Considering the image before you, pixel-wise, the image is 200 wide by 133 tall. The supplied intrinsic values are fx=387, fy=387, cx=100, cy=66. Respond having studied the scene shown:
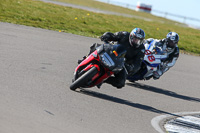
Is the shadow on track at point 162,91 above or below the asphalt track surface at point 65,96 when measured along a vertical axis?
below

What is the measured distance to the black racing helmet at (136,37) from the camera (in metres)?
8.22

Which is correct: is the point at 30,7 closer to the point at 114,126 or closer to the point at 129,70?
the point at 129,70

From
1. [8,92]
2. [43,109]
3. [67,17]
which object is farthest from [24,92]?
[67,17]

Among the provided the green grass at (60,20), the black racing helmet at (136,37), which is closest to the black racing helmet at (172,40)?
the black racing helmet at (136,37)

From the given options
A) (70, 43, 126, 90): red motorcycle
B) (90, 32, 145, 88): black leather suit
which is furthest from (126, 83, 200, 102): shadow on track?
(70, 43, 126, 90): red motorcycle

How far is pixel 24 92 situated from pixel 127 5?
48137mm

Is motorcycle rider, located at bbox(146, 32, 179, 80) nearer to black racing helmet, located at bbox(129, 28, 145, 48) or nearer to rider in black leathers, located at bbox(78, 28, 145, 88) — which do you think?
rider in black leathers, located at bbox(78, 28, 145, 88)

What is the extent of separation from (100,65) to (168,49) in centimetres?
368

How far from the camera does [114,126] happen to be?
19.7 ft

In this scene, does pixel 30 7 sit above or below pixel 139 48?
below

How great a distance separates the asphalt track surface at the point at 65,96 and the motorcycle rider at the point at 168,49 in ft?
1.42

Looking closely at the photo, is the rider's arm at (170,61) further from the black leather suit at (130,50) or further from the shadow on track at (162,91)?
the black leather suit at (130,50)

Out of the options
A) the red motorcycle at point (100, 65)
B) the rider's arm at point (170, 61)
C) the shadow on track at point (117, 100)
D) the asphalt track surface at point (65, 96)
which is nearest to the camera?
the asphalt track surface at point (65, 96)

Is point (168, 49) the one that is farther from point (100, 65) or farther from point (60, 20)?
point (60, 20)
